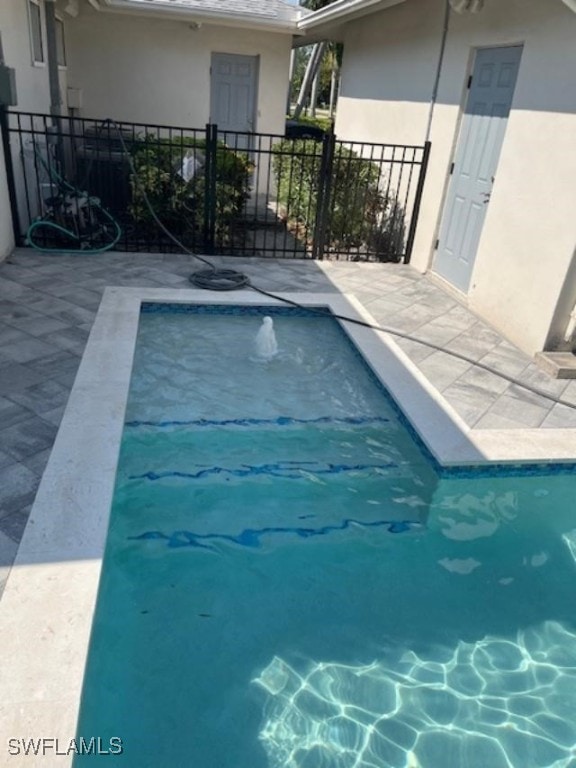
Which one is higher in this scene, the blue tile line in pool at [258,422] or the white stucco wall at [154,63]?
the white stucco wall at [154,63]

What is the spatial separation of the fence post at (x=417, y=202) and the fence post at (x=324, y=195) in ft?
3.36

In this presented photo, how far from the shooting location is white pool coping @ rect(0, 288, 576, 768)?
5.93ft

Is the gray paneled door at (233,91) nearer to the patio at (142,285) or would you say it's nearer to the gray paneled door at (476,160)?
the patio at (142,285)

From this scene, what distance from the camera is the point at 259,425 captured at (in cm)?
372

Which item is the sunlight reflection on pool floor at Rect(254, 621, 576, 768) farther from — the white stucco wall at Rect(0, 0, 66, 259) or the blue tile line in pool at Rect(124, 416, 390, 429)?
the white stucco wall at Rect(0, 0, 66, 259)

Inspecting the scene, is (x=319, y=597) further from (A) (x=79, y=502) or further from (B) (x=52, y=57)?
(B) (x=52, y=57)

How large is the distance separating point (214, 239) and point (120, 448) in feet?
13.7

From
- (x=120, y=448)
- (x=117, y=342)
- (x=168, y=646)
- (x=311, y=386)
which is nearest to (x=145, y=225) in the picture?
(x=117, y=342)

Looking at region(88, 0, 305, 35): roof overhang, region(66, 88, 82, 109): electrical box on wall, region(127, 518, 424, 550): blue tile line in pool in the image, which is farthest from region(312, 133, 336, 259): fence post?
region(66, 88, 82, 109): electrical box on wall

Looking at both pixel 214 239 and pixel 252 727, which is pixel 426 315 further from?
pixel 252 727

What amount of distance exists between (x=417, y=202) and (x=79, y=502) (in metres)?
5.60

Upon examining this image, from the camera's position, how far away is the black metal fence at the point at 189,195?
6.26 metres

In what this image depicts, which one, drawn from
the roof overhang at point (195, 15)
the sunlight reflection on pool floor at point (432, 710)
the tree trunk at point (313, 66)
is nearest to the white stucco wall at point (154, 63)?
the roof overhang at point (195, 15)

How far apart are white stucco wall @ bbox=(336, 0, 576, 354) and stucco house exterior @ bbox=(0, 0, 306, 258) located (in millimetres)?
3347
